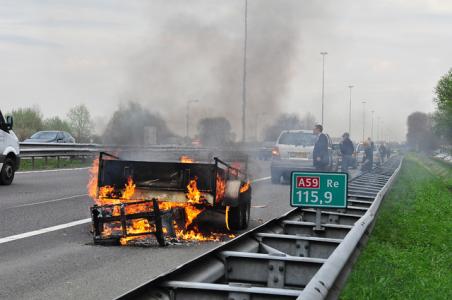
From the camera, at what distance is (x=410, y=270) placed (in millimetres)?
8055

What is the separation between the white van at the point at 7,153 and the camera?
1850 centimetres

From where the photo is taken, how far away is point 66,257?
8.66 m

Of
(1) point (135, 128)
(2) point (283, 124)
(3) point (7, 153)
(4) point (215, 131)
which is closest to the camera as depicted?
(1) point (135, 128)

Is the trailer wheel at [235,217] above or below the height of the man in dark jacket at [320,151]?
below

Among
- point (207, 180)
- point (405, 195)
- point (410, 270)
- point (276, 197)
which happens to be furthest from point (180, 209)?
point (405, 195)

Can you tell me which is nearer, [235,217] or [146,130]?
[235,217]

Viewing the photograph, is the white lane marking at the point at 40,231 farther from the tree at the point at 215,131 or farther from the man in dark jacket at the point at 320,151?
the man in dark jacket at the point at 320,151

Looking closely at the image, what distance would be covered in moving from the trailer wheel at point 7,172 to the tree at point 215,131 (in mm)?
5573

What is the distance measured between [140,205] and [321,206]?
2.61m

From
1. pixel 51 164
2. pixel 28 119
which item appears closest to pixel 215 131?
pixel 51 164

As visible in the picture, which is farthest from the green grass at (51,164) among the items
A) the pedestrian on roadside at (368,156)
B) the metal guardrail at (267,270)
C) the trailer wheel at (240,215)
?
the metal guardrail at (267,270)

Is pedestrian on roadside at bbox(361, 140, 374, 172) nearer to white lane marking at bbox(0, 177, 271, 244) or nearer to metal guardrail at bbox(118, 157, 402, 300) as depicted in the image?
white lane marking at bbox(0, 177, 271, 244)

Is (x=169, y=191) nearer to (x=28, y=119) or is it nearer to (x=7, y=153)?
(x=7, y=153)

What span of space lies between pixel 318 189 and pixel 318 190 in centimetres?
1
